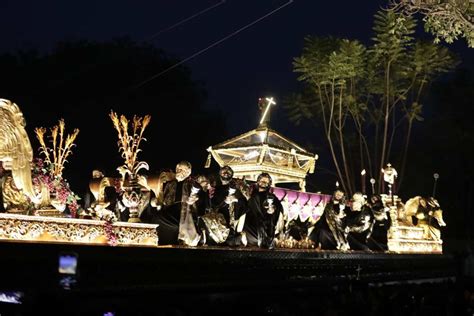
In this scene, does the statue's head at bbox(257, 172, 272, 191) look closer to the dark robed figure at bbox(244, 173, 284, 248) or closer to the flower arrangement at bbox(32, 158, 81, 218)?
the dark robed figure at bbox(244, 173, 284, 248)

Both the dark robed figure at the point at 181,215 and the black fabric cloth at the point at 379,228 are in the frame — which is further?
the black fabric cloth at the point at 379,228

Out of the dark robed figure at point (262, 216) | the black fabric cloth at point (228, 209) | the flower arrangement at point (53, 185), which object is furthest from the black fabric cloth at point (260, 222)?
the flower arrangement at point (53, 185)

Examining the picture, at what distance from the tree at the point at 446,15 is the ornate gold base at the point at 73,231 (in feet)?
17.3

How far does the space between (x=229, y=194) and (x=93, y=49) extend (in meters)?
14.5

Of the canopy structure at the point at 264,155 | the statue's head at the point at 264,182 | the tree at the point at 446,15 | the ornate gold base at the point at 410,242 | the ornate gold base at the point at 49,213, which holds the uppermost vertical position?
the tree at the point at 446,15

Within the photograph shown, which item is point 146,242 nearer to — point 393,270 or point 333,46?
point 393,270

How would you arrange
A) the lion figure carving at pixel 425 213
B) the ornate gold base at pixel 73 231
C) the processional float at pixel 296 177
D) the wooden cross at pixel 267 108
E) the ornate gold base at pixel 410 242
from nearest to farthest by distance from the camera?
the ornate gold base at pixel 73 231, the processional float at pixel 296 177, the ornate gold base at pixel 410 242, the wooden cross at pixel 267 108, the lion figure carving at pixel 425 213

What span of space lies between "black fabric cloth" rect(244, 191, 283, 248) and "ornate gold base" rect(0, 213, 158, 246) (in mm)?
2135

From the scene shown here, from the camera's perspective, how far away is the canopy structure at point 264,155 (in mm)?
12133

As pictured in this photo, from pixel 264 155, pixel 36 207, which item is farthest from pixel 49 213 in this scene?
pixel 264 155

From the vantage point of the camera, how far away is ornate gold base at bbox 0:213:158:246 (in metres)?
6.14

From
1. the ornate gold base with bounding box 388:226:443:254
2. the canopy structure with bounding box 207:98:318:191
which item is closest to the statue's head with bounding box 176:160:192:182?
the canopy structure with bounding box 207:98:318:191

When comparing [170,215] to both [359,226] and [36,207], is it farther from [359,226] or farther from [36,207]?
[359,226]

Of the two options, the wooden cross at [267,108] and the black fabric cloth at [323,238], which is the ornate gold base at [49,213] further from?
the wooden cross at [267,108]
